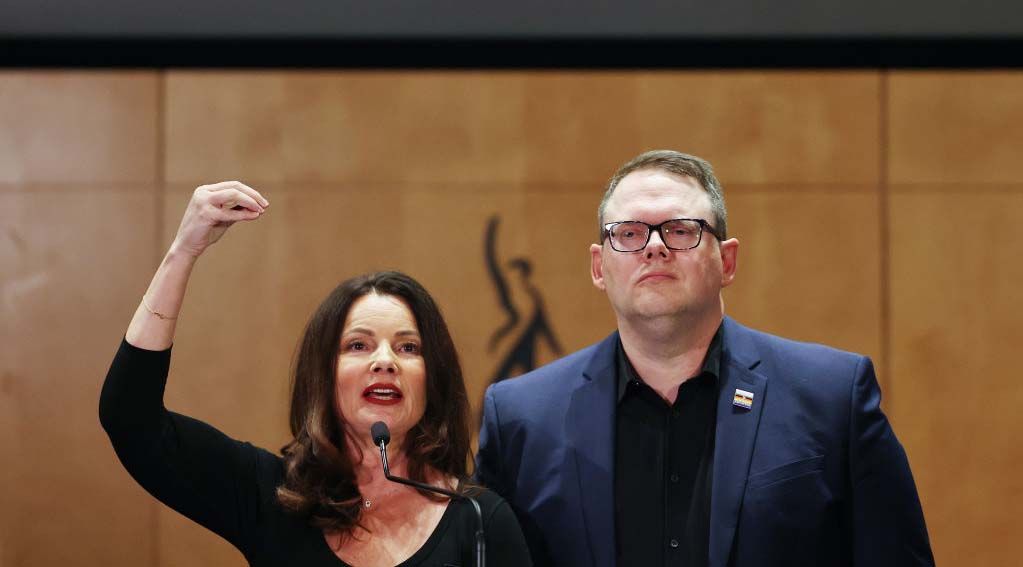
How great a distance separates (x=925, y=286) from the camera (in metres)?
4.62

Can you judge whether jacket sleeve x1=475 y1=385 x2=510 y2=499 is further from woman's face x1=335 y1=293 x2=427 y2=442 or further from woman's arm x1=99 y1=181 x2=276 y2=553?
woman's arm x1=99 y1=181 x2=276 y2=553

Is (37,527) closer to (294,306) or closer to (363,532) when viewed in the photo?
(294,306)

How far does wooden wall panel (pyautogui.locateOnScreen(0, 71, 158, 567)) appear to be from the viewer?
4.61 metres

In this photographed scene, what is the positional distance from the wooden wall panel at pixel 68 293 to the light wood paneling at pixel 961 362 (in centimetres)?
309

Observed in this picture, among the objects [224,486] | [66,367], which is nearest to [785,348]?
[224,486]

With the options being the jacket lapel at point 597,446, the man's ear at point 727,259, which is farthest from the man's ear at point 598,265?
the man's ear at point 727,259

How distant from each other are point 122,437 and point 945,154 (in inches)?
147

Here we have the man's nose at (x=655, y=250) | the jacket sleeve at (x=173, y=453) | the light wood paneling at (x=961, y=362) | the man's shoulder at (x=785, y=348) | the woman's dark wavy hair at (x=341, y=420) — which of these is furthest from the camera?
Answer: the light wood paneling at (x=961, y=362)

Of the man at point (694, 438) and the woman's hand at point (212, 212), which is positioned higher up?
the woman's hand at point (212, 212)

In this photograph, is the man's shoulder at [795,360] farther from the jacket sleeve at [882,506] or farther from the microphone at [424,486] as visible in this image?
the microphone at [424,486]

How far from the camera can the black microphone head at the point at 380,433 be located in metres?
1.95

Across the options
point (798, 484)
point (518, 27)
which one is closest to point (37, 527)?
point (518, 27)

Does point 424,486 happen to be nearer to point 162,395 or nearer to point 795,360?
point 162,395

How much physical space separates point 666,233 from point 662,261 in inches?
2.6
